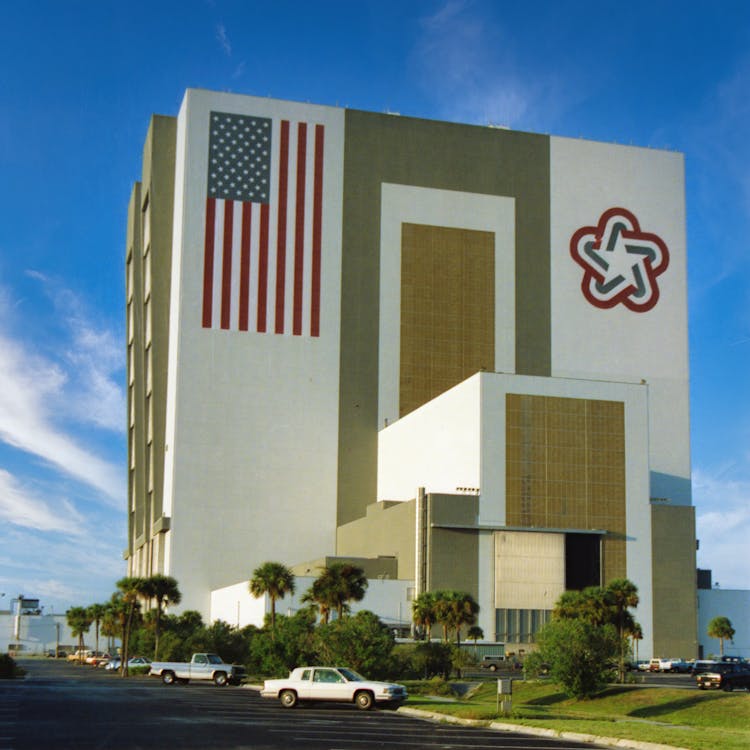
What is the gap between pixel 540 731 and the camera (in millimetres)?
33812

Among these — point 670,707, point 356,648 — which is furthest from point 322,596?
point 670,707

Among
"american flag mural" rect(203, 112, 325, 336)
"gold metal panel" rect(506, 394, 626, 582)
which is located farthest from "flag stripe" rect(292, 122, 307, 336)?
"gold metal panel" rect(506, 394, 626, 582)

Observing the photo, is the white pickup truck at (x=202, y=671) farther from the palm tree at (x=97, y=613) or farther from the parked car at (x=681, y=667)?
the palm tree at (x=97, y=613)

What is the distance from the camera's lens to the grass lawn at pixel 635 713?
103ft

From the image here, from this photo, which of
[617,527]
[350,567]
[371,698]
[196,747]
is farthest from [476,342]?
[196,747]

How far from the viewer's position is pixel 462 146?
418 ft

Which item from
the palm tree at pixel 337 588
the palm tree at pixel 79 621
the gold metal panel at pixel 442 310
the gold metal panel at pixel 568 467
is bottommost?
the palm tree at pixel 79 621

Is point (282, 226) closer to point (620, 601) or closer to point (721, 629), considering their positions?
point (620, 601)

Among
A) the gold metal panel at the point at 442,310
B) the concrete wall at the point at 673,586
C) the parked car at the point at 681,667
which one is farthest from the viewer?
the gold metal panel at the point at 442,310

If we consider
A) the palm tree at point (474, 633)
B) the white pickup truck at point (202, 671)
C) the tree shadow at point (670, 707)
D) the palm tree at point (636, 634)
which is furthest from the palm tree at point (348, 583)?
the tree shadow at point (670, 707)

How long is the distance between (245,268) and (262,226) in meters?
4.95

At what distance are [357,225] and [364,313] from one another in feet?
32.2

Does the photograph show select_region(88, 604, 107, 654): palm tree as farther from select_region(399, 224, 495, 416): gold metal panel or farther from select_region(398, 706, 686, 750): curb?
select_region(398, 706, 686, 750): curb

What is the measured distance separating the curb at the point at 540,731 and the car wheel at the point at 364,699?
52.2 inches
